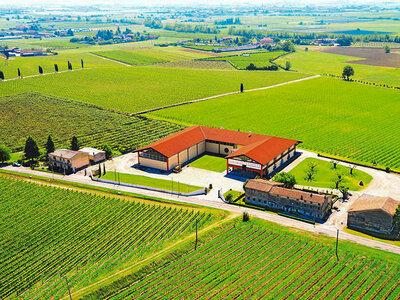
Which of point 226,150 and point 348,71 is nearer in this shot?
point 226,150

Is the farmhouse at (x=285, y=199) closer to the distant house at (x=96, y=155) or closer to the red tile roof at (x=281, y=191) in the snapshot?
the red tile roof at (x=281, y=191)

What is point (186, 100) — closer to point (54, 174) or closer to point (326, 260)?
point (54, 174)

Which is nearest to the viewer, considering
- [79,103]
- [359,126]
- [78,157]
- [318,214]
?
[318,214]

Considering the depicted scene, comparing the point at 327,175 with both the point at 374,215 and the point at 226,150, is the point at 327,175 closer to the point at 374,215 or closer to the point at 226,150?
the point at 374,215

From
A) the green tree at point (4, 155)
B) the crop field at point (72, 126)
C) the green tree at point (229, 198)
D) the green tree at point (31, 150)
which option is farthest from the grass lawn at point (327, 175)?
the green tree at point (4, 155)

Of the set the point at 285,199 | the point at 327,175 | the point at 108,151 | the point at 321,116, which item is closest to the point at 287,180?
the point at 285,199

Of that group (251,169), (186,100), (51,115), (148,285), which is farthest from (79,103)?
(148,285)
